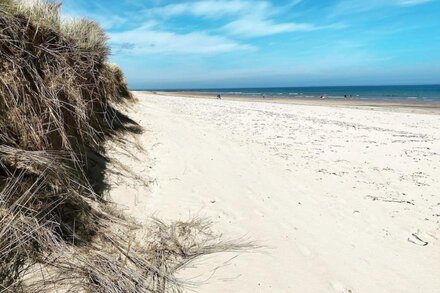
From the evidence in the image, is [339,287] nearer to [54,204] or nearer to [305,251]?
[305,251]

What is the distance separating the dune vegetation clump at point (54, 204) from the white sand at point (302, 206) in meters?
0.39

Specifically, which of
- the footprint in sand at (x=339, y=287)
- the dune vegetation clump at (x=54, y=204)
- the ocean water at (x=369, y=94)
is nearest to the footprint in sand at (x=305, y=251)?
the footprint in sand at (x=339, y=287)

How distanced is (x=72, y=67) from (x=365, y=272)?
434 centimetres

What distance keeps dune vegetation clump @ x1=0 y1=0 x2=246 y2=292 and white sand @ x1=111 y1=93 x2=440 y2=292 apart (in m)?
0.39

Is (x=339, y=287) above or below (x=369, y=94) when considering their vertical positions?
above

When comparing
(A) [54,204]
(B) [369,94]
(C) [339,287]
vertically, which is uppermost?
(A) [54,204]

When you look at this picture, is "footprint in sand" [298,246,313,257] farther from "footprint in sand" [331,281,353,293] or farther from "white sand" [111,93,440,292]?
"footprint in sand" [331,281,353,293]

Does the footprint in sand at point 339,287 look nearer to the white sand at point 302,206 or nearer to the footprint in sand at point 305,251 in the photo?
the white sand at point 302,206

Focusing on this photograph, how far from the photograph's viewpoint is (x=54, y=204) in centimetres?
340

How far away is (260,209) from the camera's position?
5.21 m

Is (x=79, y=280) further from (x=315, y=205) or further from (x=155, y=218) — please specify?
(x=315, y=205)

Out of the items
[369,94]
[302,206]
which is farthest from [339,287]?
[369,94]

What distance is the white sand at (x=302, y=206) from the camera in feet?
11.8

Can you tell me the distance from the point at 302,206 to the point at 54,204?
3.49 metres
